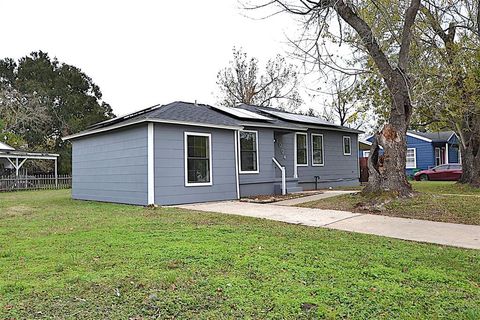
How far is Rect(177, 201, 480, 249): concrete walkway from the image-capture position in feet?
19.1

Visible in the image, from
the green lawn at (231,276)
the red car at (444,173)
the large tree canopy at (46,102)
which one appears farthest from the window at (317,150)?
the large tree canopy at (46,102)

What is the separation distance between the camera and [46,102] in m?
33.1

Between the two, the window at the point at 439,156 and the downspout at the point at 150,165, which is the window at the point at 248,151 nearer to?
the downspout at the point at 150,165

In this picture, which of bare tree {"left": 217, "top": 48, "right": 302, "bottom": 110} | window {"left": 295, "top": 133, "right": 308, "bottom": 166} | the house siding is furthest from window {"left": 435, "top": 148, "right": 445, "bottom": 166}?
the house siding

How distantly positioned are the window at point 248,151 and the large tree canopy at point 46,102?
22.9 m

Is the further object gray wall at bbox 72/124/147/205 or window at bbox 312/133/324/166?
window at bbox 312/133/324/166

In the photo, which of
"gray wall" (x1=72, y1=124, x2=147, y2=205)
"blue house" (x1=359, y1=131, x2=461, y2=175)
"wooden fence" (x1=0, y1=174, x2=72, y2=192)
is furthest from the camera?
"blue house" (x1=359, y1=131, x2=461, y2=175)

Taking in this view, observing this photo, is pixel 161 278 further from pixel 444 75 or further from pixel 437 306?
pixel 444 75

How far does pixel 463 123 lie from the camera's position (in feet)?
50.7

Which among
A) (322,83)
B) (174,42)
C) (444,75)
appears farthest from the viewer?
(174,42)

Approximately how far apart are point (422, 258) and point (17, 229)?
661 cm

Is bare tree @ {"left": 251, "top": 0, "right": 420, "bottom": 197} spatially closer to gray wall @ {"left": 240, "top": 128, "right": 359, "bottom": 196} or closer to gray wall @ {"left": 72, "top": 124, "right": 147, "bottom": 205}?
gray wall @ {"left": 240, "top": 128, "right": 359, "bottom": 196}

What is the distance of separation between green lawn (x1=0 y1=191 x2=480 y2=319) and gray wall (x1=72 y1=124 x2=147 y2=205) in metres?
4.65

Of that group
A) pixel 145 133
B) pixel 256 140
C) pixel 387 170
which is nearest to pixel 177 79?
pixel 256 140
